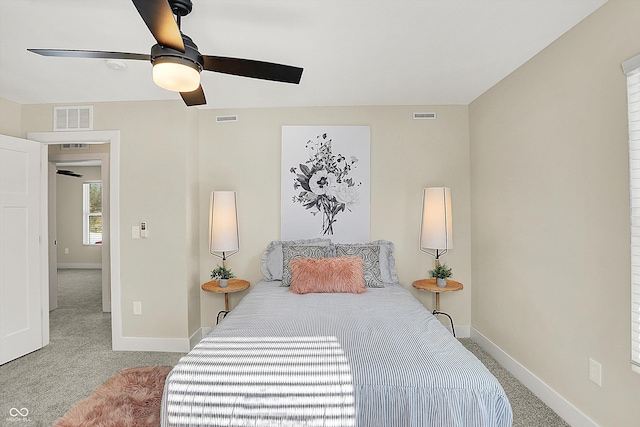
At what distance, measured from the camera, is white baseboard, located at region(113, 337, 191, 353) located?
11.3ft

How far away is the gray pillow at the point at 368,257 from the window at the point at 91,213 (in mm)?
7575

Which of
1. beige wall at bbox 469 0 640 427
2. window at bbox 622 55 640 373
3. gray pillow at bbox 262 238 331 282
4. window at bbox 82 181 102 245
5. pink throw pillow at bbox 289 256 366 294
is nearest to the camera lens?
window at bbox 622 55 640 373

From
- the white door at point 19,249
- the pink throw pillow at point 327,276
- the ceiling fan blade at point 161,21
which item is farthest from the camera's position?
the white door at point 19,249

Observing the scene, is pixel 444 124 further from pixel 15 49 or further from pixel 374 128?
pixel 15 49

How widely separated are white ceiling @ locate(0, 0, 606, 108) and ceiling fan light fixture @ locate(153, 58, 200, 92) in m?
0.49

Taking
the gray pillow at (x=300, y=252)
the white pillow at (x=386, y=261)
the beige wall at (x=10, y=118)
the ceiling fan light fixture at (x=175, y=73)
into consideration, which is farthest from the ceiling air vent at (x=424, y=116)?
the beige wall at (x=10, y=118)

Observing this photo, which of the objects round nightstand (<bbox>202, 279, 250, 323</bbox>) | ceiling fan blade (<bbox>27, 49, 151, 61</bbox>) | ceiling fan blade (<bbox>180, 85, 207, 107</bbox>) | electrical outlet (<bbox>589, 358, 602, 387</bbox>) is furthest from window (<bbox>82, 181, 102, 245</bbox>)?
electrical outlet (<bbox>589, 358, 602, 387</bbox>)

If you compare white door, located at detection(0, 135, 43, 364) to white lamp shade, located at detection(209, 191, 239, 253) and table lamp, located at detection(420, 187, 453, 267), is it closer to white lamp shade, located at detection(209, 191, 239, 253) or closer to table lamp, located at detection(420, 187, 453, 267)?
white lamp shade, located at detection(209, 191, 239, 253)

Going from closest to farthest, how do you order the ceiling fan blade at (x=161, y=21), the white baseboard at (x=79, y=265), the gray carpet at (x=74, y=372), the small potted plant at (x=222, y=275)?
the ceiling fan blade at (x=161, y=21)
the gray carpet at (x=74, y=372)
the small potted plant at (x=222, y=275)
the white baseboard at (x=79, y=265)

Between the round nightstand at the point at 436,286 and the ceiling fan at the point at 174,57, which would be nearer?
the ceiling fan at the point at 174,57

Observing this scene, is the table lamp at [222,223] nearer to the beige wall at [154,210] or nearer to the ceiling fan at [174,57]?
the beige wall at [154,210]

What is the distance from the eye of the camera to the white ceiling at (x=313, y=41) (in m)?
1.95

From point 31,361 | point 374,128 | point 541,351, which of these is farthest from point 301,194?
point 31,361

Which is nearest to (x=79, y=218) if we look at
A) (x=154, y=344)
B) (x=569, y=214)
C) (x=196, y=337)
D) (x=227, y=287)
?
(x=154, y=344)
